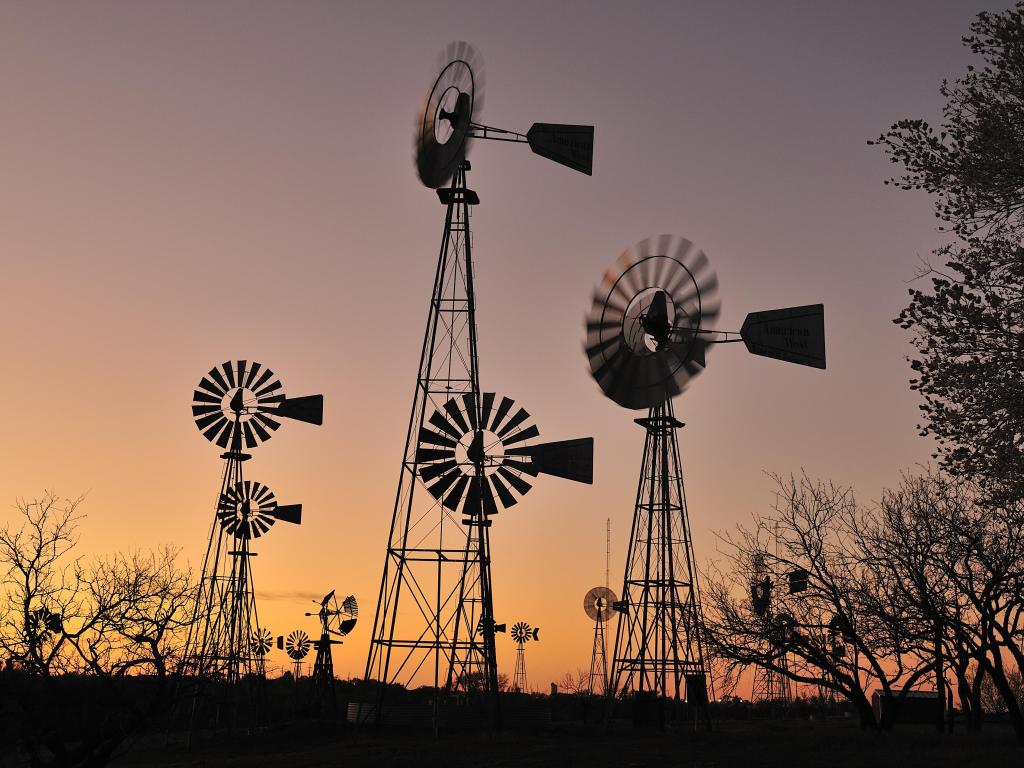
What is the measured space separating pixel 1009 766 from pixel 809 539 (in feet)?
21.3

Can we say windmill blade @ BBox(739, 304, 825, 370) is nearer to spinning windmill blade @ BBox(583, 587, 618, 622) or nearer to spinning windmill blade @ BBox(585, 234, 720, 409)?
spinning windmill blade @ BBox(585, 234, 720, 409)

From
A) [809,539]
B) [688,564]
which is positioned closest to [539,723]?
[688,564]

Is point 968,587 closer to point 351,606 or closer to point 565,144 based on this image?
point 565,144

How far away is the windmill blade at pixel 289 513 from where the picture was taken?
122 ft

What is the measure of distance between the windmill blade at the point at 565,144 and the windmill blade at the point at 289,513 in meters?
18.5

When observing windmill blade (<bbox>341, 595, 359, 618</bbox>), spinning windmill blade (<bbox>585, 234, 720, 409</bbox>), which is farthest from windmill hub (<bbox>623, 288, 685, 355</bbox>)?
windmill blade (<bbox>341, 595, 359, 618</bbox>)

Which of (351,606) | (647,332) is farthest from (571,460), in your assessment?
(351,606)

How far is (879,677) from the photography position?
2055 centimetres

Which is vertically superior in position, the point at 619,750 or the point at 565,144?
the point at 565,144

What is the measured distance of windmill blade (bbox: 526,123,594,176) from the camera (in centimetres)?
2230

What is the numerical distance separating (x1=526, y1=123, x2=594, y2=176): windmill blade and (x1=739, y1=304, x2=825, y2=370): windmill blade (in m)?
5.84

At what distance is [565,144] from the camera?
22.4 metres

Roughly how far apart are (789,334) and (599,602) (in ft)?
122

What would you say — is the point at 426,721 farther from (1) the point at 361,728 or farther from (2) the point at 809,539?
(2) the point at 809,539
